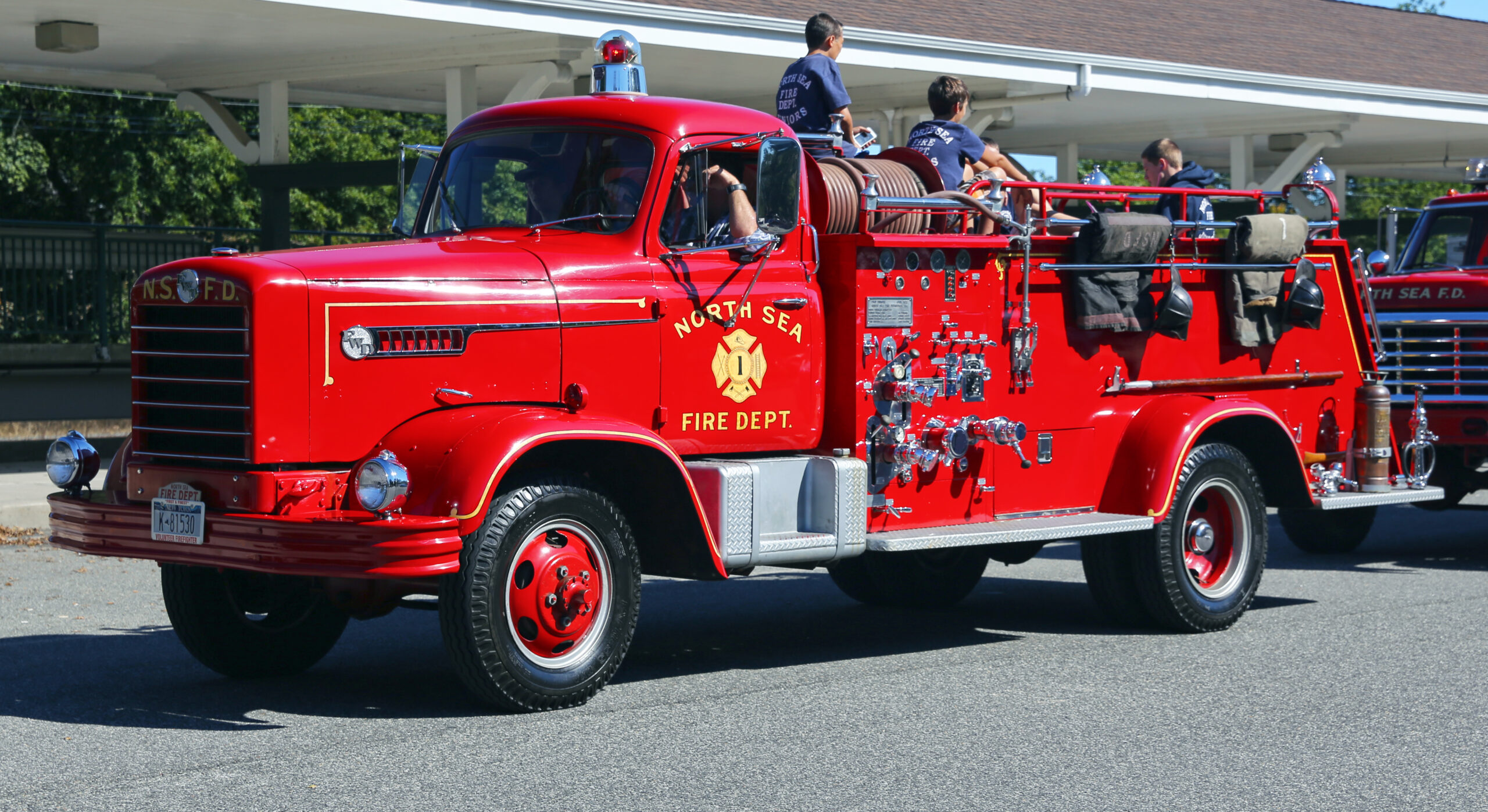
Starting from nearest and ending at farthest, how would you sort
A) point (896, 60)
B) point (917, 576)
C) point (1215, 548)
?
point (1215, 548) < point (917, 576) < point (896, 60)

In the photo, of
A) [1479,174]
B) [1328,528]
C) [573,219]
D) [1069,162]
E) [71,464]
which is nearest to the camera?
[71,464]

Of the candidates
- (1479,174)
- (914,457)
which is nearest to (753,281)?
(914,457)

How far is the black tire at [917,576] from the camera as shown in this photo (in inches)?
388

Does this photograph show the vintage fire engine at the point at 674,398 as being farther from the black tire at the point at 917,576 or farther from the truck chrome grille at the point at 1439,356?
the truck chrome grille at the point at 1439,356

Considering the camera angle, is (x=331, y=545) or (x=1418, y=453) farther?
(x=1418, y=453)

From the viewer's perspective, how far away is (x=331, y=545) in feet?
20.8

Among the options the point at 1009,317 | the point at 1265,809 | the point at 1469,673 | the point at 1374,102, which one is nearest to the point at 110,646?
the point at 1009,317

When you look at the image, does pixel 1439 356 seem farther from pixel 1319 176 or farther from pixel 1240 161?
pixel 1240 161

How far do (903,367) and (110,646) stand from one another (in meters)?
4.02

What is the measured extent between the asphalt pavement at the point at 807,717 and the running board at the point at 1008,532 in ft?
1.86

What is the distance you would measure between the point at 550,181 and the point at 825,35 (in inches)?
87.4

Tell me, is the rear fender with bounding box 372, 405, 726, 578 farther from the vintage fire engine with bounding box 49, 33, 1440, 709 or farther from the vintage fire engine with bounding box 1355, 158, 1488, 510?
the vintage fire engine with bounding box 1355, 158, 1488, 510

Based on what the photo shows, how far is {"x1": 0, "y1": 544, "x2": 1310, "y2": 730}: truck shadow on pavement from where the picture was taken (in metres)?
7.08

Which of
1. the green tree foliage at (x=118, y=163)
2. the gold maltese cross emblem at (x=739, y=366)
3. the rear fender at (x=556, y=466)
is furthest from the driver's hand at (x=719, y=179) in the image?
the green tree foliage at (x=118, y=163)
